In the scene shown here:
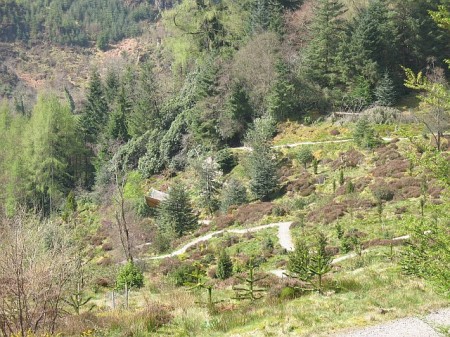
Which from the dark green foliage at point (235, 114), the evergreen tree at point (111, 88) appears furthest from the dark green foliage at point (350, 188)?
the evergreen tree at point (111, 88)

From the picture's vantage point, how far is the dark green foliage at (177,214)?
3595 cm

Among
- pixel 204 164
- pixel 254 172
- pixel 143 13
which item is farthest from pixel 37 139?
pixel 143 13

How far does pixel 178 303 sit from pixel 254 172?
25.8 metres

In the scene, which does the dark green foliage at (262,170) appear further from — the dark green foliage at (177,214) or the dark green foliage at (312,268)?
the dark green foliage at (312,268)

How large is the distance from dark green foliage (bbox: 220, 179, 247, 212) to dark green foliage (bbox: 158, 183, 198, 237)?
305 cm

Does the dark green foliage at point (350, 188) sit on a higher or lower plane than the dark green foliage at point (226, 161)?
higher

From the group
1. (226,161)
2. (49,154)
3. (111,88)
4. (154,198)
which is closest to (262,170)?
(226,161)

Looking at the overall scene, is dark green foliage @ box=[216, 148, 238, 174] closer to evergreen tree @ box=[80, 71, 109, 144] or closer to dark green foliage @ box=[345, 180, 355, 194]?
dark green foliage @ box=[345, 180, 355, 194]

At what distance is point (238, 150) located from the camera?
1820 inches

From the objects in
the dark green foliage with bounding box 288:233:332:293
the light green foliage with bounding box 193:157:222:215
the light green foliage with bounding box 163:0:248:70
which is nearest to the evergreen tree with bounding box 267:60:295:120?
the light green foliage with bounding box 193:157:222:215

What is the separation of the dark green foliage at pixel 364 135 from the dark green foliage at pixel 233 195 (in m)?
10.5

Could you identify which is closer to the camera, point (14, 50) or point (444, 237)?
point (444, 237)

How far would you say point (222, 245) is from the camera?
2953 centimetres

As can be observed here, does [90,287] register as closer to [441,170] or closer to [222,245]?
[222,245]
